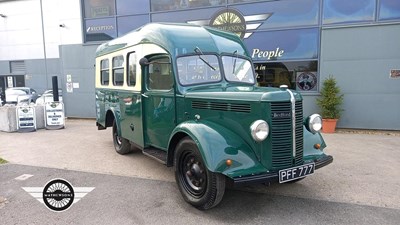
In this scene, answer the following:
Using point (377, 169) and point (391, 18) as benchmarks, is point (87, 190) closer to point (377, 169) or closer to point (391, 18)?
point (377, 169)

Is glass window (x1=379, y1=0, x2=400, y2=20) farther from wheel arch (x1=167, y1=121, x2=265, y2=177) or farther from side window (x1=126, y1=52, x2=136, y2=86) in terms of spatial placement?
wheel arch (x1=167, y1=121, x2=265, y2=177)

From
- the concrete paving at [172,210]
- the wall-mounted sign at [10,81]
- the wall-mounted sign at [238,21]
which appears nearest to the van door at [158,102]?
the concrete paving at [172,210]

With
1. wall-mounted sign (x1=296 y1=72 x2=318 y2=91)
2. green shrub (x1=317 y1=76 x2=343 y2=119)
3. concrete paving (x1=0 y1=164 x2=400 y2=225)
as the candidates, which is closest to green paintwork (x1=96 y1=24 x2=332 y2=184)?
concrete paving (x1=0 y1=164 x2=400 y2=225)

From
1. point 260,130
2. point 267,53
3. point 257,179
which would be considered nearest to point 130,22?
point 267,53

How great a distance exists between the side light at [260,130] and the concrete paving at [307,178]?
1.33m

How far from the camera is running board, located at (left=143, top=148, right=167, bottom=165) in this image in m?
4.82

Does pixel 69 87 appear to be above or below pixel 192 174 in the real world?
above

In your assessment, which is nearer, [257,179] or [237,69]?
[257,179]

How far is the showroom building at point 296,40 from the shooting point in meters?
8.88

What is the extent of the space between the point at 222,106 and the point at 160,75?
4.94ft

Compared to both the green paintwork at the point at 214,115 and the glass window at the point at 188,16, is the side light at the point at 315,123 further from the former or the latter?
the glass window at the point at 188,16

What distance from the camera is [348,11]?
907 cm

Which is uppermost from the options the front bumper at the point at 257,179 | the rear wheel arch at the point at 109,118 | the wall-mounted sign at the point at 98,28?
the wall-mounted sign at the point at 98,28

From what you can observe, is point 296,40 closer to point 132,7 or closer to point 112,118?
point 112,118
